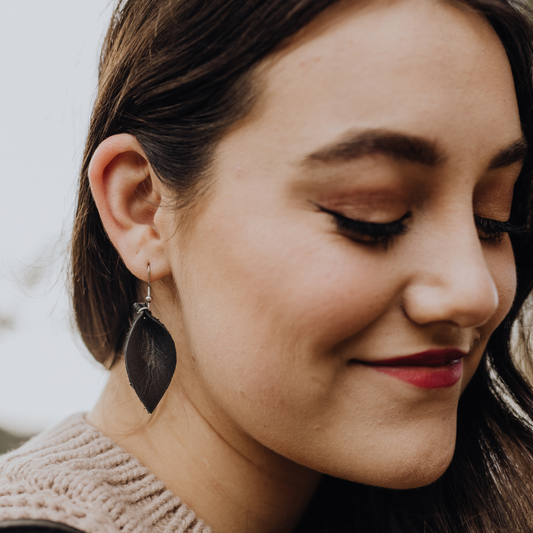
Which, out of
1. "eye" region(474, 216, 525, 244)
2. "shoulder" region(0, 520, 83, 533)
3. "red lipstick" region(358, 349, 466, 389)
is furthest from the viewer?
"eye" region(474, 216, 525, 244)

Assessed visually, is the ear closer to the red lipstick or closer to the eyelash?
the eyelash

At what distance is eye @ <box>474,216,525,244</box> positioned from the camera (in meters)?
1.38

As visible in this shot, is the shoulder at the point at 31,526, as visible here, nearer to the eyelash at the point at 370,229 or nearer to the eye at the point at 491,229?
the eyelash at the point at 370,229

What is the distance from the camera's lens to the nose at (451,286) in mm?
1142

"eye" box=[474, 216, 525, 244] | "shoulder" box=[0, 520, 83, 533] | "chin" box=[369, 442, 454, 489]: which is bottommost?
"chin" box=[369, 442, 454, 489]

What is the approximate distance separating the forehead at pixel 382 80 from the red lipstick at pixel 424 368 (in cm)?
45

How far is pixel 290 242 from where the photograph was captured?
1.17 m

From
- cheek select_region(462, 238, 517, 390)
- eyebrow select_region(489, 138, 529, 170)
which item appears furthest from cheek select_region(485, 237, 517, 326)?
eyebrow select_region(489, 138, 529, 170)

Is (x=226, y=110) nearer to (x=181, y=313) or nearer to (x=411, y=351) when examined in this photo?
(x=181, y=313)

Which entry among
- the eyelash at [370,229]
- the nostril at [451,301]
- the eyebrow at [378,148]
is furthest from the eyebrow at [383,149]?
the nostril at [451,301]

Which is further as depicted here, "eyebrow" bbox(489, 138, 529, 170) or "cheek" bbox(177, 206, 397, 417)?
"eyebrow" bbox(489, 138, 529, 170)

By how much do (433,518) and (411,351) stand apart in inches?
32.9

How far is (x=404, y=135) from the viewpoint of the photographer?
3.70 feet

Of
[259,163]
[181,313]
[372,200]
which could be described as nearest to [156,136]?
[259,163]
